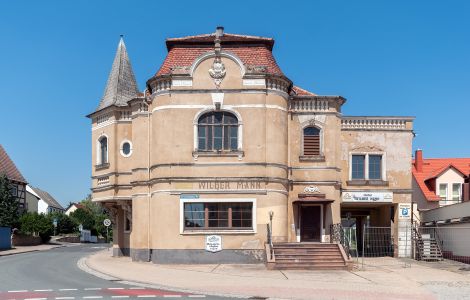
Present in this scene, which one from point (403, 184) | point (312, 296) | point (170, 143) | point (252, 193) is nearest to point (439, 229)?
point (403, 184)

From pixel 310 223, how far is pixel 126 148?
11080 mm

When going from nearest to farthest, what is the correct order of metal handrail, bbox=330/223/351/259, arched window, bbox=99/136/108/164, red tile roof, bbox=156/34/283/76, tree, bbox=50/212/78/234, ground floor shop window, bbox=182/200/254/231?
metal handrail, bbox=330/223/351/259 → ground floor shop window, bbox=182/200/254/231 → red tile roof, bbox=156/34/283/76 → arched window, bbox=99/136/108/164 → tree, bbox=50/212/78/234

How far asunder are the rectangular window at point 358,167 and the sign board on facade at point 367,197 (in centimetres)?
96

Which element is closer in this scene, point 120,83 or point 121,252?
point 120,83

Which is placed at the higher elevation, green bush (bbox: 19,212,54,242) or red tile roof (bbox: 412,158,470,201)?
red tile roof (bbox: 412,158,470,201)

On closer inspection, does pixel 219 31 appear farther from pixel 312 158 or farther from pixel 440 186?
pixel 440 186

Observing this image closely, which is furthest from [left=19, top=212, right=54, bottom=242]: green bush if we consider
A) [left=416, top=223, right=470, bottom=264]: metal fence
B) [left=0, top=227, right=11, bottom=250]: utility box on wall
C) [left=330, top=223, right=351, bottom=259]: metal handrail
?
[left=416, top=223, right=470, bottom=264]: metal fence

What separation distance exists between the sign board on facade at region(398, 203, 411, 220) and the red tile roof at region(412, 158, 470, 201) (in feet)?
22.5

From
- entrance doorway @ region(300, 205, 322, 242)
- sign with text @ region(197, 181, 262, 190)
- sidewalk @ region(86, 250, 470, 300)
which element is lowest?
sidewalk @ region(86, 250, 470, 300)

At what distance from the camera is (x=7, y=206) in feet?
191

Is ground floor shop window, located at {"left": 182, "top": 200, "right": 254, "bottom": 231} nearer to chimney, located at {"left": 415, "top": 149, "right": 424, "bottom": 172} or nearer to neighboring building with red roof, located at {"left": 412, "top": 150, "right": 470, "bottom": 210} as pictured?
neighboring building with red roof, located at {"left": 412, "top": 150, "right": 470, "bottom": 210}

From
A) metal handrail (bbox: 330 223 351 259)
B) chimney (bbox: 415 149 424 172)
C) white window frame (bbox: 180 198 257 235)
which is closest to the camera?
metal handrail (bbox: 330 223 351 259)

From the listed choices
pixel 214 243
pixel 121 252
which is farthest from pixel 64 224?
pixel 214 243

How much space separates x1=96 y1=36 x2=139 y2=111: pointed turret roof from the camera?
34.5m
